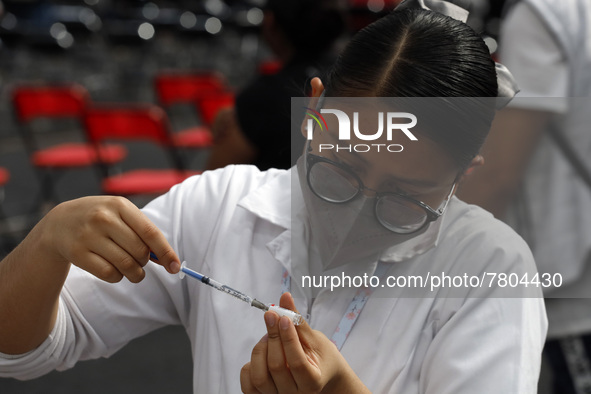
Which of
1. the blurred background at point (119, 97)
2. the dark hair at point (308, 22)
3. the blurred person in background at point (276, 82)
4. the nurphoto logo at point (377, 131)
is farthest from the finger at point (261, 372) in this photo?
the dark hair at point (308, 22)

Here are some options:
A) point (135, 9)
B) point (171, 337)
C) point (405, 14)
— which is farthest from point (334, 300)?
point (135, 9)

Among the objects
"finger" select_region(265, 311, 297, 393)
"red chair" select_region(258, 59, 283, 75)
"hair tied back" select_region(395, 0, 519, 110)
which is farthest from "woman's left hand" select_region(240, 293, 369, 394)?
"red chair" select_region(258, 59, 283, 75)

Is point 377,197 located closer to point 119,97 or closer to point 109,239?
point 109,239

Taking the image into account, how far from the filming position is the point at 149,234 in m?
0.81

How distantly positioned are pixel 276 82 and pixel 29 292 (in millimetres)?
1433

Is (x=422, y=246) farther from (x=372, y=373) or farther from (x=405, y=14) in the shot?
(x=405, y=14)

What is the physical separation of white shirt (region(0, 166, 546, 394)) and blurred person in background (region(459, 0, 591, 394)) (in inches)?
13.8

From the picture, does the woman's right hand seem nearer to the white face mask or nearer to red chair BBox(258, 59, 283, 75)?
the white face mask

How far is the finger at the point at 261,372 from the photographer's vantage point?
72cm

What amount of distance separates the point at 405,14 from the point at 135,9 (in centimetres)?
848

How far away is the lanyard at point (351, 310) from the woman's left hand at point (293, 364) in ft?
0.40

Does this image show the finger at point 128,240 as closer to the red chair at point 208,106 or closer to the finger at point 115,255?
the finger at point 115,255

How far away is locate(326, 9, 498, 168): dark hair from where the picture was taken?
32.4 inches

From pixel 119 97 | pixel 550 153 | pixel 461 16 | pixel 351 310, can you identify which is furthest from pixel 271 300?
pixel 119 97
